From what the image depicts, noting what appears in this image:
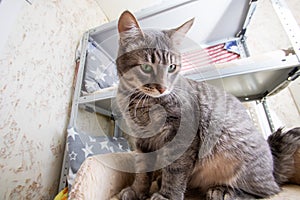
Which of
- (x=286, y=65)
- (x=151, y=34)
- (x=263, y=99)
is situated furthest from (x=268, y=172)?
(x=263, y=99)

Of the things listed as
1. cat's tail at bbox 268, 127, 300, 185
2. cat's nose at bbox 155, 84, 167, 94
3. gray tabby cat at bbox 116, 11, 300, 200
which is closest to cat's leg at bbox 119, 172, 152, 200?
gray tabby cat at bbox 116, 11, 300, 200

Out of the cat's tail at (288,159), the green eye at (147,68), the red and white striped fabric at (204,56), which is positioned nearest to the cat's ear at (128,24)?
the green eye at (147,68)

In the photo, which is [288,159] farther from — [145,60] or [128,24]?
[128,24]

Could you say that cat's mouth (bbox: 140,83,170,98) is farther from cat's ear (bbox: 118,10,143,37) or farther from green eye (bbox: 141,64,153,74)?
cat's ear (bbox: 118,10,143,37)

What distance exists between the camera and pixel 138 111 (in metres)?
0.50

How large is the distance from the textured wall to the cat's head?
1.58 feet

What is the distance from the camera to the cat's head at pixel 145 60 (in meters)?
0.45

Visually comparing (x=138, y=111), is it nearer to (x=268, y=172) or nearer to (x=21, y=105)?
(x=268, y=172)

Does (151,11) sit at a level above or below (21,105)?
above

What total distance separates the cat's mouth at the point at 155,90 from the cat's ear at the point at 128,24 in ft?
0.56

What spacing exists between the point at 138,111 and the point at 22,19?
27.5 inches

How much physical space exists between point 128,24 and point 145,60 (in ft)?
0.43

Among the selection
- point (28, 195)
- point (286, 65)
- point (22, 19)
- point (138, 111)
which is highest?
point (22, 19)

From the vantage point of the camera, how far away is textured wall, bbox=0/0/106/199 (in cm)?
62
